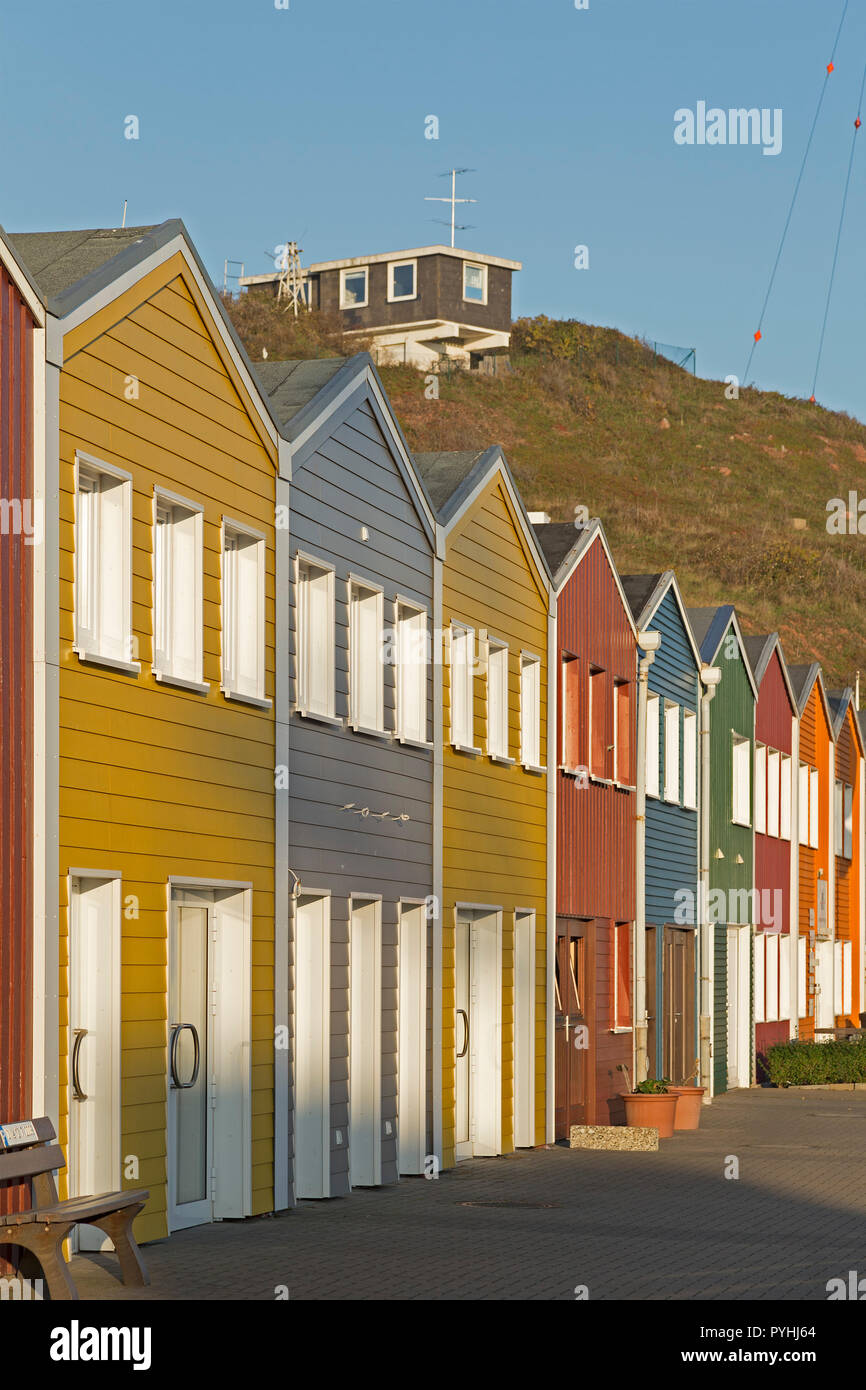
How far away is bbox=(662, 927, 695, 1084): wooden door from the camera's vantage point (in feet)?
92.5

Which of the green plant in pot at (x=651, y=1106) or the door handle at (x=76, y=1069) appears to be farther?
the green plant in pot at (x=651, y=1106)

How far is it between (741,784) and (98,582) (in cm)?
2261

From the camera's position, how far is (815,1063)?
110 ft

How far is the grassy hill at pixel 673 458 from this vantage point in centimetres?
7619

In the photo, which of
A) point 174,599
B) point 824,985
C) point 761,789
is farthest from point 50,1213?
point 824,985

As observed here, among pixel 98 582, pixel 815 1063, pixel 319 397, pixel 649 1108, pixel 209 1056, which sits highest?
pixel 319 397

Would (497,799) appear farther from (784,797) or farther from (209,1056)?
(784,797)

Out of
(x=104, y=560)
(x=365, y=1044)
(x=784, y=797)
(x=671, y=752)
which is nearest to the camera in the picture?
(x=104, y=560)

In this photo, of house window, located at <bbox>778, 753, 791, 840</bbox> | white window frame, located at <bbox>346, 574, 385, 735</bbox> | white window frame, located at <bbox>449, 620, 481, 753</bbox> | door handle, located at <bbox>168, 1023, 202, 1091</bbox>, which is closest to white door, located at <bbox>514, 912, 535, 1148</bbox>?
white window frame, located at <bbox>449, 620, 481, 753</bbox>

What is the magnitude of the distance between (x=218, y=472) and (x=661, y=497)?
240 feet

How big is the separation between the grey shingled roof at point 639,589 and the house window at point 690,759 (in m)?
2.28

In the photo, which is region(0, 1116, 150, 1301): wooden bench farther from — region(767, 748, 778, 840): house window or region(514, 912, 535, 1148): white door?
region(767, 748, 778, 840): house window

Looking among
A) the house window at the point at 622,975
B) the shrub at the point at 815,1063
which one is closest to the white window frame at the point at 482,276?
the shrub at the point at 815,1063

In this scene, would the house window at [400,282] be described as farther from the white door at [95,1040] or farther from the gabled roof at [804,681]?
the white door at [95,1040]
